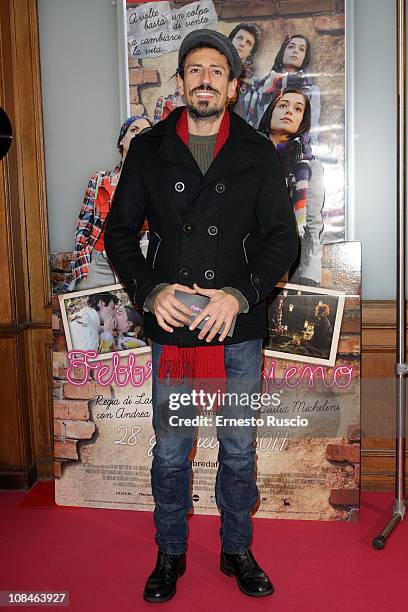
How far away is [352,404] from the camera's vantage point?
105 inches

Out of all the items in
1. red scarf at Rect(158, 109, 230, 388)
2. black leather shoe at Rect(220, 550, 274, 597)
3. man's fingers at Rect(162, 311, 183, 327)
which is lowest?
black leather shoe at Rect(220, 550, 274, 597)

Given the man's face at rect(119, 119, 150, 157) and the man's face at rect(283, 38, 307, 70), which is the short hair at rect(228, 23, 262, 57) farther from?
the man's face at rect(119, 119, 150, 157)

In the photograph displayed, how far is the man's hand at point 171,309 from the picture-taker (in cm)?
Answer: 195

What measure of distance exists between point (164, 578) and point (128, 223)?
1092 mm

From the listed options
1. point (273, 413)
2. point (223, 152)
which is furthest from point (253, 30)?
point (273, 413)

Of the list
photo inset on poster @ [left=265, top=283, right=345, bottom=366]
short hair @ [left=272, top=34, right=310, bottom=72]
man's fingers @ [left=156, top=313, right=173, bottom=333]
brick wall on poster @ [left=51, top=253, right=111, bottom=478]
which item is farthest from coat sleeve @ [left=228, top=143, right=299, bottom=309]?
brick wall on poster @ [left=51, top=253, right=111, bottom=478]

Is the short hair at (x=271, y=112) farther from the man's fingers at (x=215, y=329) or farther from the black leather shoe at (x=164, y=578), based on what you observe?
the black leather shoe at (x=164, y=578)

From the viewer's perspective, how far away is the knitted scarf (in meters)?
2.71

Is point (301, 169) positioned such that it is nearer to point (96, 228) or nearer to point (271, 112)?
point (271, 112)

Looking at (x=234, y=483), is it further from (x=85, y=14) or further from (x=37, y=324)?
(x=85, y=14)

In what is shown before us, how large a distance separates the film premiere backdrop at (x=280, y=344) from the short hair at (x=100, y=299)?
15 millimetres

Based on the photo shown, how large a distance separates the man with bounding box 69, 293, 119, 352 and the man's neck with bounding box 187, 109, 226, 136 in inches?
35.6

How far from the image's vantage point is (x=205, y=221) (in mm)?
2000

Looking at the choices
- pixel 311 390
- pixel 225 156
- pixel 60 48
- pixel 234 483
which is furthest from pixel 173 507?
pixel 60 48
